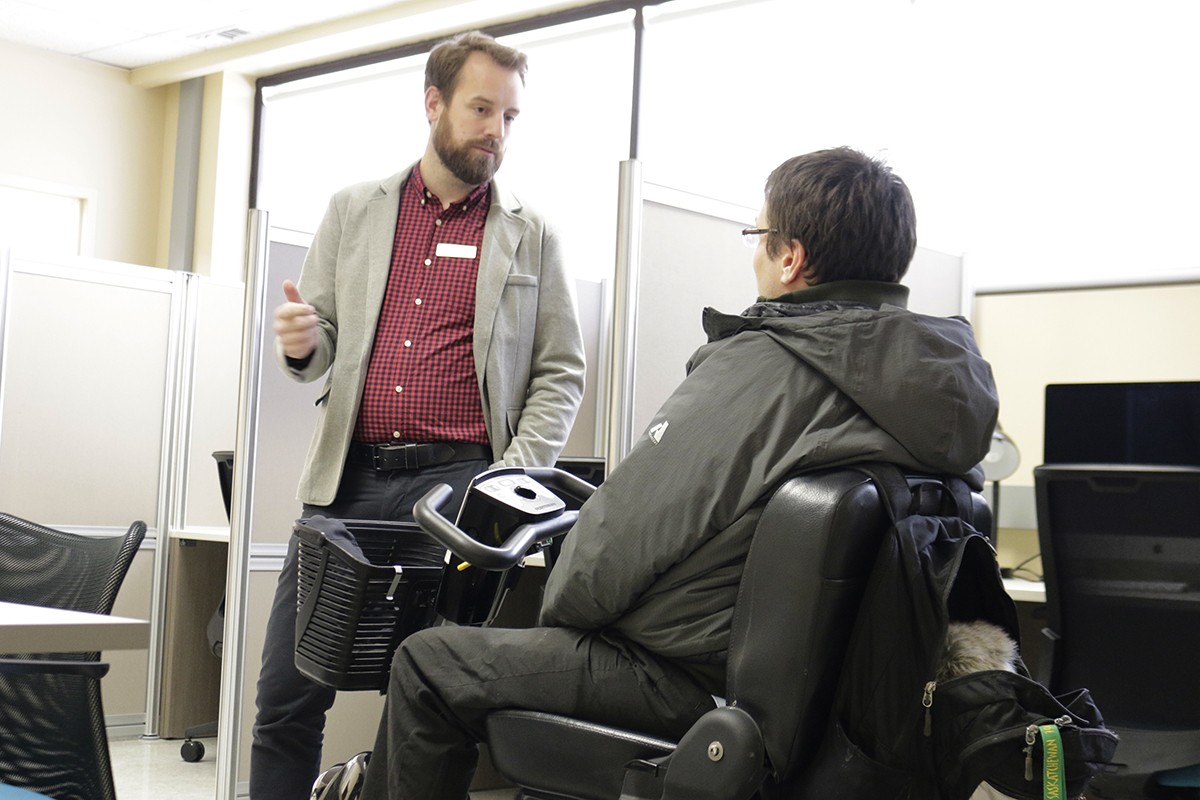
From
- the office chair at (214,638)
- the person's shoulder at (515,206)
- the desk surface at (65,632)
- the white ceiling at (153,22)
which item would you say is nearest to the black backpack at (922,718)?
the desk surface at (65,632)

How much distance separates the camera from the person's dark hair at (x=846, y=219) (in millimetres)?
1656


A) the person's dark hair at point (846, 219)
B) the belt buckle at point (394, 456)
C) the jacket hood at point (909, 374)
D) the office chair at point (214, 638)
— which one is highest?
the person's dark hair at point (846, 219)

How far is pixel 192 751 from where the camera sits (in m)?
4.34

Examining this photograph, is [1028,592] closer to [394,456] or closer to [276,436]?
[394,456]

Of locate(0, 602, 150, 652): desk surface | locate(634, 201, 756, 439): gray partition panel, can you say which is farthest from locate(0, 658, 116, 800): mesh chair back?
locate(634, 201, 756, 439): gray partition panel

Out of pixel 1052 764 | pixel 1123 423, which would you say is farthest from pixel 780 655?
pixel 1123 423

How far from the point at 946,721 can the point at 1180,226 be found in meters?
3.16

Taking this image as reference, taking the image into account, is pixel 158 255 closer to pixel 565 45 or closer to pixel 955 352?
pixel 565 45

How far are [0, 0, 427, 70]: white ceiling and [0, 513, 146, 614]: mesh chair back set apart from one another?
415 centimetres

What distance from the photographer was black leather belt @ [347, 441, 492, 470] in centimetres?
226

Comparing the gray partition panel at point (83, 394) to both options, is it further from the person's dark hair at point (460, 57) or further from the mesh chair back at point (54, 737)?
the mesh chair back at point (54, 737)

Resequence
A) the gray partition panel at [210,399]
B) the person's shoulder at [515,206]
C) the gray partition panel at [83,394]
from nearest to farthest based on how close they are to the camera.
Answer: the person's shoulder at [515,206] < the gray partition panel at [83,394] < the gray partition panel at [210,399]

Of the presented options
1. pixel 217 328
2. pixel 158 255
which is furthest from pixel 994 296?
pixel 158 255

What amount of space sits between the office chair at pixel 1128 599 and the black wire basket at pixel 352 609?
4.19ft
